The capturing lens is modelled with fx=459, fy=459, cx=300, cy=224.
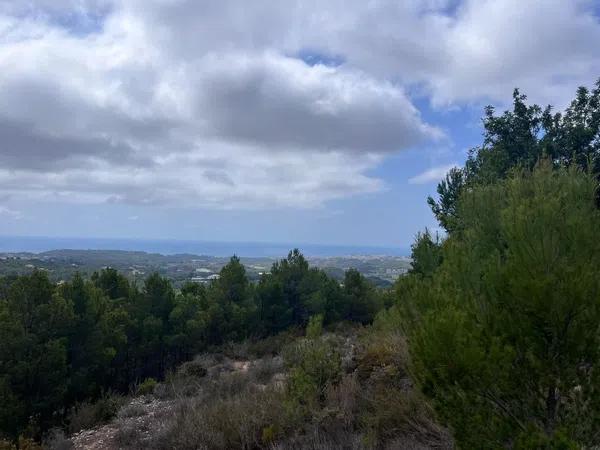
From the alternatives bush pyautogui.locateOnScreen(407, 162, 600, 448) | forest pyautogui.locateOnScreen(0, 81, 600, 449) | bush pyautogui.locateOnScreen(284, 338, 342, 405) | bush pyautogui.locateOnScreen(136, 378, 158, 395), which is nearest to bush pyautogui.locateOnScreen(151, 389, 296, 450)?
forest pyautogui.locateOnScreen(0, 81, 600, 449)

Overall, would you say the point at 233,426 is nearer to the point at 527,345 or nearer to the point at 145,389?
the point at 527,345

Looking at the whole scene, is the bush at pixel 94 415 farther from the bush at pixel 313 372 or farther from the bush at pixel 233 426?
the bush at pixel 313 372

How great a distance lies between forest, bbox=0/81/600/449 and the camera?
2.90 m

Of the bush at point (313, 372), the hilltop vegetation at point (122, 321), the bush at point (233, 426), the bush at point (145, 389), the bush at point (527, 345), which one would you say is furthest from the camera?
the hilltop vegetation at point (122, 321)

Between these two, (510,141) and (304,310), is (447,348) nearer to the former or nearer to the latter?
(510,141)

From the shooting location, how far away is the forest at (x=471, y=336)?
2.90m

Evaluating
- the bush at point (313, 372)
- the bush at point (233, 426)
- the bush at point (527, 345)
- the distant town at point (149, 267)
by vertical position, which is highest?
the bush at point (527, 345)

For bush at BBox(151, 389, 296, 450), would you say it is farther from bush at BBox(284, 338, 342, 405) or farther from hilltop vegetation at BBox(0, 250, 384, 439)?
hilltop vegetation at BBox(0, 250, 384, 439)

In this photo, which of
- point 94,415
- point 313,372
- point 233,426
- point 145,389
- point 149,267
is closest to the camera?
point 233,426

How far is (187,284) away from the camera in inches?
987

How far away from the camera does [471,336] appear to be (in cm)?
288

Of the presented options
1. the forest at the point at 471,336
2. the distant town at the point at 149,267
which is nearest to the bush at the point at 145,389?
the forest at the point at 471,336

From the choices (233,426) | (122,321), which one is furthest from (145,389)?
(233,426)

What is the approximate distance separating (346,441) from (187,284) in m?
20.8
